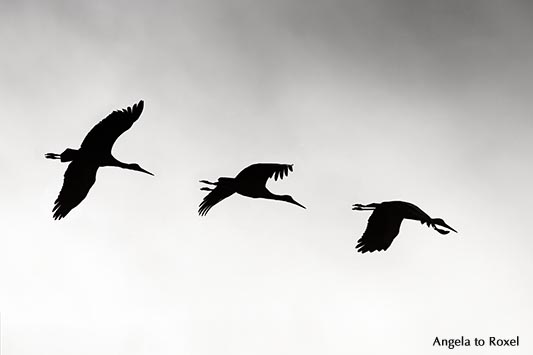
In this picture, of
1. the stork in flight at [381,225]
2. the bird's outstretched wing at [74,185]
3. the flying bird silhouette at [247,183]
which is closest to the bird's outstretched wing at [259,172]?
the flying bird silhouette at [247,183]

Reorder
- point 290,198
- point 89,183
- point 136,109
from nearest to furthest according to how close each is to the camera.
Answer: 1. point 136,109
2. point 89,183
3. point 290,198

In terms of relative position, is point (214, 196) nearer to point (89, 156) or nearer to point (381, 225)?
point (89, 156)

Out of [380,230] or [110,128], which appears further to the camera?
[380,230]

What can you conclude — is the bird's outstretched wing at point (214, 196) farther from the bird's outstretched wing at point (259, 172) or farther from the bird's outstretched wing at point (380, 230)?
the bird's outstretched wing at point (380, 230)

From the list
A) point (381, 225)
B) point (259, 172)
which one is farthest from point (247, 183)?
point (381, 225)

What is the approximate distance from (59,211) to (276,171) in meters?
4.72

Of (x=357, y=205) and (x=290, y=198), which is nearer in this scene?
(x=357, y=205)

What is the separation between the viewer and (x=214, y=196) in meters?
20.2

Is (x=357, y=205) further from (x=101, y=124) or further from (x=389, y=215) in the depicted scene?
(x=101, y=124)

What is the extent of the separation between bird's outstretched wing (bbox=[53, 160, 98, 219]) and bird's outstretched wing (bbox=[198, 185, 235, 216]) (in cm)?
254

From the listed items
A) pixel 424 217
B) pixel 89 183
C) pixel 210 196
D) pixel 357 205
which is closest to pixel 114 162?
pixel 89 183

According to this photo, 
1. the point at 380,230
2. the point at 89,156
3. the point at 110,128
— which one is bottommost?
the point at 380,230

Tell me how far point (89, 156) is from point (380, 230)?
21.2 feet

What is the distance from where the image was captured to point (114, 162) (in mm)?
19516
